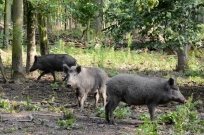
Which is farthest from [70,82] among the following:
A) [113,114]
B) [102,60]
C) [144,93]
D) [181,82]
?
[102,60]

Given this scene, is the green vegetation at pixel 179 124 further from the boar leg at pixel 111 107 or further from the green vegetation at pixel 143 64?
the green vegetation at pixel 143 64

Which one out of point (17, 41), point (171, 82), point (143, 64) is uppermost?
point (17, 41)

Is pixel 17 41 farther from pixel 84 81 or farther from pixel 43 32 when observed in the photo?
pixel 84 81

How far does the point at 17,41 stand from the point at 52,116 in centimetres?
546

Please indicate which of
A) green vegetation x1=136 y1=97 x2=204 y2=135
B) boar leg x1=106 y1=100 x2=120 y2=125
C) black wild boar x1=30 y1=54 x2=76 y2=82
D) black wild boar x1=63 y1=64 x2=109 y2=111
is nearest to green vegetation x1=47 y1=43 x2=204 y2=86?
black wild boar x1=30 y1=54 x2=76 y2=82

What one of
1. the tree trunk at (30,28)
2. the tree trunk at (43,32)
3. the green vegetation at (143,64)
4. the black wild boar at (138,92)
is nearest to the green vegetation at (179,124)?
the black wild boar at (138,92)

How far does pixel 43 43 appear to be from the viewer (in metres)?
15.8

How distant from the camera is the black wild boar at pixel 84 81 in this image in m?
9.35

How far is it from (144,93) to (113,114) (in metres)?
0.92

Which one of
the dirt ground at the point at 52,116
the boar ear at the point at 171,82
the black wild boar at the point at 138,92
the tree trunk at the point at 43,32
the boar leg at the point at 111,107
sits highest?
the tree trunk at the point at 43,32

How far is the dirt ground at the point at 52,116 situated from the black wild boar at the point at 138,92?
0.42m

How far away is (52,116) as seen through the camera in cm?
813

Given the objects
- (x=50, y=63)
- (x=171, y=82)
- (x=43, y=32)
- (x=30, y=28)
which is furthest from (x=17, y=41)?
(x=171, y=82)

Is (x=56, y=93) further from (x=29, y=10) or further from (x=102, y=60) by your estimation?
(x=102, y=60)
